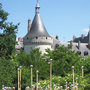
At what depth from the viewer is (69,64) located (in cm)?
2288

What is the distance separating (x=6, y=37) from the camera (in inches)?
874

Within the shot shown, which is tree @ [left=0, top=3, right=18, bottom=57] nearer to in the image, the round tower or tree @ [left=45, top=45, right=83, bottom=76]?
tree @ [left=45, top=45, right=83, bottom=76]

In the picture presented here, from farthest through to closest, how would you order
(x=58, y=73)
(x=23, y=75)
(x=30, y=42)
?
(x=30, y=42)
(x=58, y=73)
(x=23, y=75)

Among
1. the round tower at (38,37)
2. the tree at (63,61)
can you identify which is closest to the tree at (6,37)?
the tree at (63,61)

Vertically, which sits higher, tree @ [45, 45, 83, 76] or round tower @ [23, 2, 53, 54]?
round tower @ [23, 2, 53, 54]

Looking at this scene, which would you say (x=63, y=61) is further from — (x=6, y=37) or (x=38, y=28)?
(x=38, y=28)

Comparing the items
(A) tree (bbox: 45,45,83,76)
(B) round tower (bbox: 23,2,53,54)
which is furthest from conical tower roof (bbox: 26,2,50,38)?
(A) tree (bbox: 45,45,83,76)

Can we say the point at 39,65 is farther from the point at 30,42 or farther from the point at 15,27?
the point at 30,42

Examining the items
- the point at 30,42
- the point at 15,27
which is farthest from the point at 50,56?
the point at 30,42

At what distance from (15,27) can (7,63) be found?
4.05 metres

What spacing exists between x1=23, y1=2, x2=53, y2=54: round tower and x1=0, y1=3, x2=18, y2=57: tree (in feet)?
70.0

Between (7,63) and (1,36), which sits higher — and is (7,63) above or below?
below

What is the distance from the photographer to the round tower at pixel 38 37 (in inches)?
1750

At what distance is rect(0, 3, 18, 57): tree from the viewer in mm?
21947
